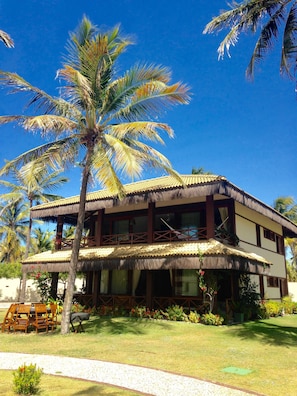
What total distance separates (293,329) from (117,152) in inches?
395

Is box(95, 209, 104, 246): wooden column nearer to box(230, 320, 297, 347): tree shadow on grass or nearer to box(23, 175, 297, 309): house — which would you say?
box(23, 175, 297, 309): house

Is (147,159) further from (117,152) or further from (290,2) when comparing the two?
(290,2)

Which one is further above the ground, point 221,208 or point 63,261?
point 221,208

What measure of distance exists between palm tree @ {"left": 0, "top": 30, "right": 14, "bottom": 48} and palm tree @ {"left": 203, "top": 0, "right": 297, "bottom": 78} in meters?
6.62

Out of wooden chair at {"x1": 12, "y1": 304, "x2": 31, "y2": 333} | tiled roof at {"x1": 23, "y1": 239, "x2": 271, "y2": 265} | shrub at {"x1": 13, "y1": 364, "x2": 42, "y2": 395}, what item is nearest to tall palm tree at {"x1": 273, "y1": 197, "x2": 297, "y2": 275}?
tiled roof at {"x1": 23, "y1": 239, "x2": 271, "y2": 265}

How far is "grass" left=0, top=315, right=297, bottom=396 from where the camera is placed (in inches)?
278

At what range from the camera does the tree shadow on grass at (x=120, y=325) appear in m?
13.0

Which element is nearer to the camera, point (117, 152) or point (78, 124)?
point (117, 152)

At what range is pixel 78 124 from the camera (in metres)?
13.2

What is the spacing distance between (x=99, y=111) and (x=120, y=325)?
8697 millimetres

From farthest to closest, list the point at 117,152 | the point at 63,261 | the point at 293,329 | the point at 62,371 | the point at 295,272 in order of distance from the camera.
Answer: the point at 295,272, the point at 63,261, the point at 293,329, the point at 117,152, the point at 62,371

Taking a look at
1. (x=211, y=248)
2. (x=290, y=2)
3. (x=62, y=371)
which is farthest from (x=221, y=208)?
(x=62, y=371)

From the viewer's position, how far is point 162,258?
14992 mm

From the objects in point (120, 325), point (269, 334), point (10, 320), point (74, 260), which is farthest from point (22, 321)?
point (269, 334)
